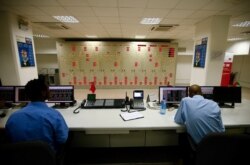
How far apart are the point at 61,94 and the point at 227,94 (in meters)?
2.88

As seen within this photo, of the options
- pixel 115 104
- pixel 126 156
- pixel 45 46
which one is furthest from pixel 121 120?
pixel 45 46

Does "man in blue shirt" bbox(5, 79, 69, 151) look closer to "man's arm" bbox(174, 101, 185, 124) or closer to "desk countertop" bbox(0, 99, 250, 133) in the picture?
"desk countertop" bbox(0, 99, 250, 133)

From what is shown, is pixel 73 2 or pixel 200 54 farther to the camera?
pixel 200 54

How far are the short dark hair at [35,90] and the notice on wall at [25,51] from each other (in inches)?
95.9

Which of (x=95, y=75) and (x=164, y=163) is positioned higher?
(x=95, y=75)

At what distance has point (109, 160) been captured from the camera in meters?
2.09

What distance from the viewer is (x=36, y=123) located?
118 centimetres

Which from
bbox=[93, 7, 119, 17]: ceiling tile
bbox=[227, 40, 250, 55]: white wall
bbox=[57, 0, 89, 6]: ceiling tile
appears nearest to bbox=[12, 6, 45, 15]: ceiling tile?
bbox=[57, 0, 89, 6]: ceiling tile

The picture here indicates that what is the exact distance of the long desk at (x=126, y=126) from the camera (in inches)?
67.1

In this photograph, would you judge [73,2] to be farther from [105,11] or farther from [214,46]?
[214,46]

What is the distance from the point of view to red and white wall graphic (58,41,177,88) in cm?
649

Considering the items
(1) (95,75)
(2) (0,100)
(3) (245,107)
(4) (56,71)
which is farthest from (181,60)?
(2) (0,100)

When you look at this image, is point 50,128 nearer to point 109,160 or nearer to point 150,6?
point 109,160

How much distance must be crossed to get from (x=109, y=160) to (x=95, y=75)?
194 inches
